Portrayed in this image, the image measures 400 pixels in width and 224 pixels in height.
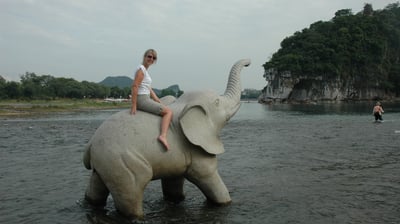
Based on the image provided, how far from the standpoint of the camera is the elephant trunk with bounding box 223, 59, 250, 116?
737 cm

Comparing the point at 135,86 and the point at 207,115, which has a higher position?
the point at 135,86

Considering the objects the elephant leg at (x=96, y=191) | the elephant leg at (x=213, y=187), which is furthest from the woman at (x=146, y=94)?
the elephant leg at (x=96, y=191)

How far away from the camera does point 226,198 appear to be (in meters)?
7.19

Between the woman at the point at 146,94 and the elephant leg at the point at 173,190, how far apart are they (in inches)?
66.7

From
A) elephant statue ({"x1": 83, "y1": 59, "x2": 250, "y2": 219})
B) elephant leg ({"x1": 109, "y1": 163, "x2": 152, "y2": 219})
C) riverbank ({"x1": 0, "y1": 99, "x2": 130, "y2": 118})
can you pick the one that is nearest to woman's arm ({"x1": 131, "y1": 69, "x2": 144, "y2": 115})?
elephant statue ({"x1": 83, "y1": 59, "x2": 250, "y2": 219})

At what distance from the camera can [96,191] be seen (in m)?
6.73

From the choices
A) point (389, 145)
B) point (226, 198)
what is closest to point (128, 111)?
point (226, 198)

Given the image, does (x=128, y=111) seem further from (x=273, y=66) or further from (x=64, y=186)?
(x=273, y=66)

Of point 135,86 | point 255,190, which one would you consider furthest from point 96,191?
point 255,190

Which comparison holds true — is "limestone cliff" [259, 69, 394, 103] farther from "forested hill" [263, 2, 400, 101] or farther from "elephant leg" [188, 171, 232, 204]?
"elephant leg" [188, 171, 232, 204]

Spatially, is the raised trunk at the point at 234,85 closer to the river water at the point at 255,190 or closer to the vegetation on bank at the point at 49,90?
the river water at the point at 255,190

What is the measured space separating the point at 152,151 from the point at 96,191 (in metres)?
1.51

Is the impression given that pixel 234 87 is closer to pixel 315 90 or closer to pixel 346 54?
pixel 346 54

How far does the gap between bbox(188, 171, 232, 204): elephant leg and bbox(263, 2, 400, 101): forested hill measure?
11168 cm
